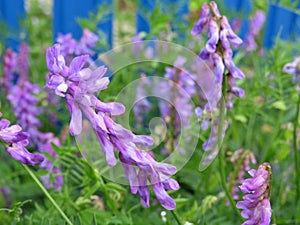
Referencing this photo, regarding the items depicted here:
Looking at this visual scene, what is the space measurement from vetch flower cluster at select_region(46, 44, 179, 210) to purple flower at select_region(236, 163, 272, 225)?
110mm

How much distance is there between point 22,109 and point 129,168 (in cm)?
109

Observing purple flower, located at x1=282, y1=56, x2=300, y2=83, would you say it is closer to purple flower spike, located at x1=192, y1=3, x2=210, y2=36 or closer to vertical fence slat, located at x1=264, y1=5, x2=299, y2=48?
purple flower spike, located at x1=192, y1=3, x2=210, y2=36

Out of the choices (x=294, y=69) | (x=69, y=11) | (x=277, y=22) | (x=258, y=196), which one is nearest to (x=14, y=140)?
(x=258, y=196)

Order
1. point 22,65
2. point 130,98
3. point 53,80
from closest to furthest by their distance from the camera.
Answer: point 53,80 → point 130,98 → point 22,65

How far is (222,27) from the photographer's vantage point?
104 centimetres

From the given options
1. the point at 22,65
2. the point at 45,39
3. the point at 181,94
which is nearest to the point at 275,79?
the point at 181,94

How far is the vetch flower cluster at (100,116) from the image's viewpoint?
28.0 inches

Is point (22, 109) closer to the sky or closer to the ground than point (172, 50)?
closer to the ground

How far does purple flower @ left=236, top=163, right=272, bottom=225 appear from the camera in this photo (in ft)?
2.53

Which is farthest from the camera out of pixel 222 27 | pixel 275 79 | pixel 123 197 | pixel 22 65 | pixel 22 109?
pixel 22 65

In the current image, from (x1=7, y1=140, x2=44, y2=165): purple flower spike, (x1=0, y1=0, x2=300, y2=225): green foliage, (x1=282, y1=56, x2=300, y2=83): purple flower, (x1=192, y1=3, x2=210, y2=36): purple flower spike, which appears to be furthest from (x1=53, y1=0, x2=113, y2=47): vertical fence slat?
(x1=7, y1=140, x2=44, y2=165): purple flower spike

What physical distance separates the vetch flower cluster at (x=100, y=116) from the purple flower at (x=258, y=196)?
110mm

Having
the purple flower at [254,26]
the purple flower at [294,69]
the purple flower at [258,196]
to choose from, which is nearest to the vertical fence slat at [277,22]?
the purple flower at [254,26]

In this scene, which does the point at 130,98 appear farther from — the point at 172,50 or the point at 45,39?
the point at 45,39
